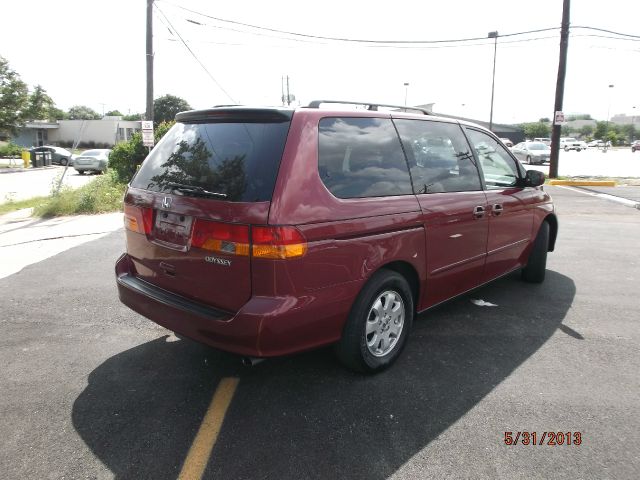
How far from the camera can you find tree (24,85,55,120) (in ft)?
117

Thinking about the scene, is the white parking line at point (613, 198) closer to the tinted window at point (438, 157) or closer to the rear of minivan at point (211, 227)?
the tinted window at point (438, 157)

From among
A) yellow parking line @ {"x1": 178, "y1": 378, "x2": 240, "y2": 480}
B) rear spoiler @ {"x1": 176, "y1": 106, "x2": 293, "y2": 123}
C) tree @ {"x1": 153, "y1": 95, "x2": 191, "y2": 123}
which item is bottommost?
yellow parking line @ {"x1": 178, "y1": 378, "x2": 240, "y2": 480}

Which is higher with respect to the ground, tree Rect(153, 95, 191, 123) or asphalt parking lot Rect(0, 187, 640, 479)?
tree Rect(153, 95, 191, 123)

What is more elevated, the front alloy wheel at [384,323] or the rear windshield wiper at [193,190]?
the rear windshield wiper at [193,190]

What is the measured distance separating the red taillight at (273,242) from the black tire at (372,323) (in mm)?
685

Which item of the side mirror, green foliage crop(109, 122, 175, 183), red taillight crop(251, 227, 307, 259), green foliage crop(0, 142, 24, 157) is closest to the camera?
red taillight crop(251, 227, 307, 259)

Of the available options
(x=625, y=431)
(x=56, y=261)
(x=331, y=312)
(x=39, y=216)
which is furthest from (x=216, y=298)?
(x=39, y=216)

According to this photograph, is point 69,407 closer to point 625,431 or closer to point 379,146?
point 379,146

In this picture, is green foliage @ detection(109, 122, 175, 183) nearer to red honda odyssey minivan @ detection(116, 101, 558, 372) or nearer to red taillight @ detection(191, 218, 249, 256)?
red honda odyssey minivan @ detection(116, 101, 558, 372)

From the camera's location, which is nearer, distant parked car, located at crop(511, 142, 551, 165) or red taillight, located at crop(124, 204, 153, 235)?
red taillight, located at crop(124, 204, 153, 235)

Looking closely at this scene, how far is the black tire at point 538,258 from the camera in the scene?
17.3 ft

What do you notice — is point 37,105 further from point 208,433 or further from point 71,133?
point 208,433

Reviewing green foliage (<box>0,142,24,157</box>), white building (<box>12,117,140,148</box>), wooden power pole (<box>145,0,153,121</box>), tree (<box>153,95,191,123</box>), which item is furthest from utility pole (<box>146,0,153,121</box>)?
tree (<box>153,95,191,123</box>)

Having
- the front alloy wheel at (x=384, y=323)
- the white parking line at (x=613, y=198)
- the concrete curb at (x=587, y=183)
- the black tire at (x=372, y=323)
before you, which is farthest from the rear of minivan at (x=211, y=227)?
the concrete curb at (x=587, y=183)
